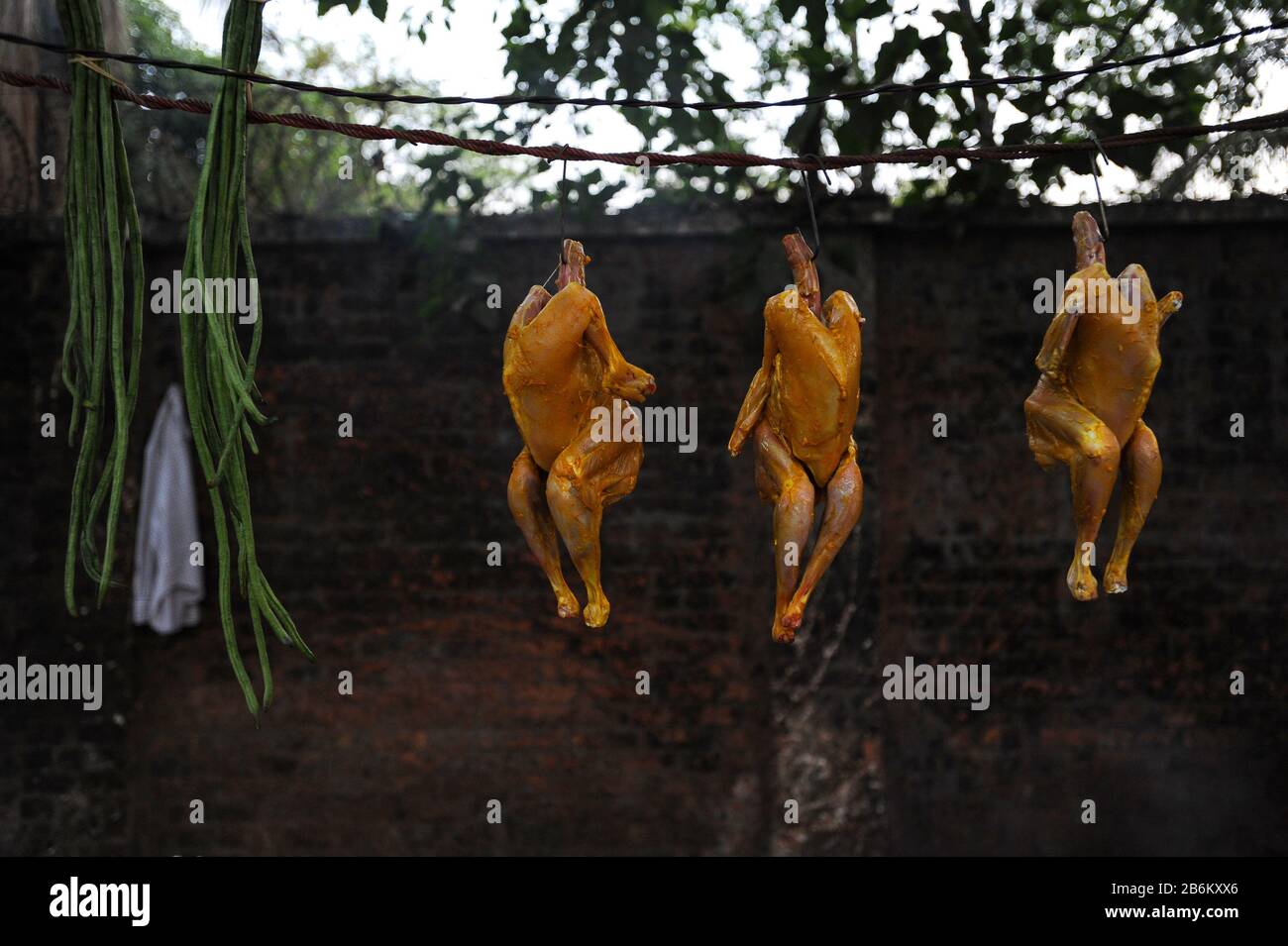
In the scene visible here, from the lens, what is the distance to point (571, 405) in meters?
2.96

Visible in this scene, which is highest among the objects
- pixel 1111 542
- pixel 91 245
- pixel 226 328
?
pixel 91 245

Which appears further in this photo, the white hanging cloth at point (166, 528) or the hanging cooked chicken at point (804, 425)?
the white hanging cloth at point (166, 528)

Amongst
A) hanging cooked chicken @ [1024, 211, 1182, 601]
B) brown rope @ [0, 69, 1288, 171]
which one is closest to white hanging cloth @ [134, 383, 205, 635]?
brown rope @ [0, 69, 1288, 171]

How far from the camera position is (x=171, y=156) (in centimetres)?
665

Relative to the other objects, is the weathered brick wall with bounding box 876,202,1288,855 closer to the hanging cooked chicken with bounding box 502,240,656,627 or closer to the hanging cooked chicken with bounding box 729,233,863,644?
the hanging cooked chicken with bounding box 729,233,863,644

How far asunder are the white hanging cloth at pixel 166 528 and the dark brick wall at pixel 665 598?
230 mm

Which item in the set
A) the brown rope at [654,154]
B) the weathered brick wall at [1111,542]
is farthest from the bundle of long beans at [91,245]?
the weathered brick wall at [1111,542]

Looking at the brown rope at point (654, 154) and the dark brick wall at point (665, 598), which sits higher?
the brown rope at point (654, 154)

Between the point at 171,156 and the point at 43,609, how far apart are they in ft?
8.36

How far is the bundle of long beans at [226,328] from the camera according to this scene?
2.68 meters

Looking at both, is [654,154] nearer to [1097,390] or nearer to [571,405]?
[571,405]

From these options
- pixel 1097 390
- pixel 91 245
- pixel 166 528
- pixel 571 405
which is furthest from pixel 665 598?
pixel 91 245

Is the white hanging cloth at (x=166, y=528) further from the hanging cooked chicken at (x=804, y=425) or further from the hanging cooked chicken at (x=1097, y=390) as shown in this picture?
the hanging cooked chicken at (x=1097, y=390)

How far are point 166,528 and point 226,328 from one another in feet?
11.6
